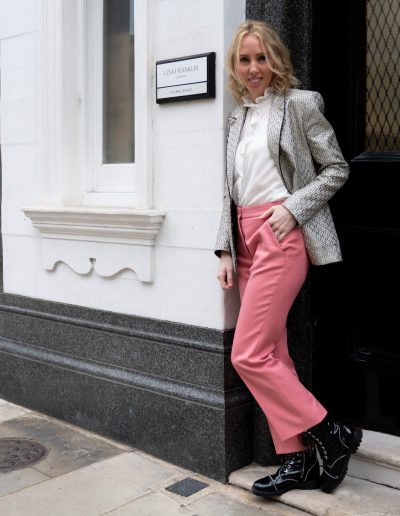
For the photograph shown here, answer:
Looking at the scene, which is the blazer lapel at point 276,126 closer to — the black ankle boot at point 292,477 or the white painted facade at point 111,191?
the white painted facade at point 111,191

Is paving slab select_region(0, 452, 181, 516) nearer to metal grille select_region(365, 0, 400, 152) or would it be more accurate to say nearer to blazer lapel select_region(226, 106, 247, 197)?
blazer lapel select_region(226, 106, 247, 197)

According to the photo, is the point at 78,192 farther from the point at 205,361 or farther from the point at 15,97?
the point at 205,361

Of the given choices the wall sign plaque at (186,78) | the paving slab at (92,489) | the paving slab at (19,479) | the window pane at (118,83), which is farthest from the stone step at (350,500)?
the window pane at (118,83)

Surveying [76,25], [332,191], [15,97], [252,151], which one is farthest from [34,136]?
[332,191]

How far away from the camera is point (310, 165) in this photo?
11.2 ft

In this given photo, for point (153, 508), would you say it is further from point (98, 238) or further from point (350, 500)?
point (98, 238)

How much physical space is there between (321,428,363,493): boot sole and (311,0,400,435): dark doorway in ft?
0.91

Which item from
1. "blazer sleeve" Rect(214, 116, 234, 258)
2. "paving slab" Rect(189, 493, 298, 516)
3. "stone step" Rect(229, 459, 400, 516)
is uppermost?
"blazer sleeve" Rect(214, 116, 234, 258)

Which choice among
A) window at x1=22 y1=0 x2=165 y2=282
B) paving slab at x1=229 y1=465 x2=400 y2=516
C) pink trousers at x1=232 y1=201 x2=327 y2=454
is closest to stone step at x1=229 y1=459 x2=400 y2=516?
paving slab at x1=229 y1=465 x2=400 y2=516

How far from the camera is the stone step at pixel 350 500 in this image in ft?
10.9

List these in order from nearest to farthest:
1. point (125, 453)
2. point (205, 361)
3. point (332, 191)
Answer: point (332, 191) → point (205, 361) → point (125, 453)

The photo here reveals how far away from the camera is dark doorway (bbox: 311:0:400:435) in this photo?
11.8 ft

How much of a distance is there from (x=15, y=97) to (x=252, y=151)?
2094 millimetres

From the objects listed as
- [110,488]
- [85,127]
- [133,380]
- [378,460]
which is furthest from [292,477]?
[85,127]
